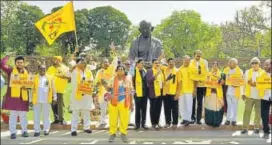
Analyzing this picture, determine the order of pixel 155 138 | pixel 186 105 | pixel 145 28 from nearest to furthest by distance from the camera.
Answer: pixel 155 138
pixel 186 105
pixel 145 28

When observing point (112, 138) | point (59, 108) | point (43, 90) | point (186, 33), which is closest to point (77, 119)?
point (59, 108)

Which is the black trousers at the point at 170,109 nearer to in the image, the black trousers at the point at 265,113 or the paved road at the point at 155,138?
the paved road at the point at 155,138

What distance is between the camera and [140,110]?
1118 cm

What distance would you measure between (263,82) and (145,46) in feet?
12.7

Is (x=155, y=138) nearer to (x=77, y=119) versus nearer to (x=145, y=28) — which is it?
(x=77, y=119)

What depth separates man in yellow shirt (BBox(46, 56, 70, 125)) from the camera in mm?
11172

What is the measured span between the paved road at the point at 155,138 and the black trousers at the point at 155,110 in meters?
0.48

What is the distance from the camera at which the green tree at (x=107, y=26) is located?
196 ft

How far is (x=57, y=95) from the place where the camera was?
445 inches

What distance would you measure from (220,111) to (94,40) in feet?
162

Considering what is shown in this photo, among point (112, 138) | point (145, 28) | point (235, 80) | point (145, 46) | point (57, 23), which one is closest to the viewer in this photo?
point (112, 138)

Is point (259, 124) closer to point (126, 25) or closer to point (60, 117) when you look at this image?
point (60, 117)

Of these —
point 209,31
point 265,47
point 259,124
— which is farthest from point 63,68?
point 209,31

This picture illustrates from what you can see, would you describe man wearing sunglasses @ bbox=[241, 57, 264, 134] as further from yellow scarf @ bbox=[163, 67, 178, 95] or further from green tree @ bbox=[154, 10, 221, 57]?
green tree @ bbox=[154, 10, 221, 57]
